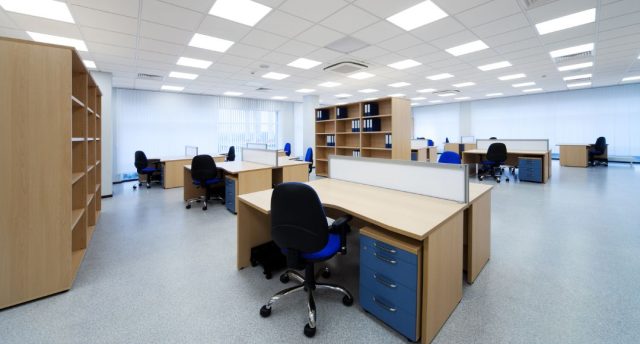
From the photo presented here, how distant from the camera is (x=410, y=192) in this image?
2414 millimetres

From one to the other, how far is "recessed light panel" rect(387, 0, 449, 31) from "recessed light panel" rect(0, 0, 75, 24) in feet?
13.3

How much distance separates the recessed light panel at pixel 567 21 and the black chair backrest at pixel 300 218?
4.67 metres

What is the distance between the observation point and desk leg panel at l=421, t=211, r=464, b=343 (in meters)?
1.55

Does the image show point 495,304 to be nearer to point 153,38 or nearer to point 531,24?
point 531,24

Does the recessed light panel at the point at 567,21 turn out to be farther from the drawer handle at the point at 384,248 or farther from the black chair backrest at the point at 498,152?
the drawer handle at the point at 384,248

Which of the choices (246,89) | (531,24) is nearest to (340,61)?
(531,24)

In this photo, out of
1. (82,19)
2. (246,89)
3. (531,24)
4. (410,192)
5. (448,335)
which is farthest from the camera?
(246,89)

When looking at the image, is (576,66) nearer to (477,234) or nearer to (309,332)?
(477,234)

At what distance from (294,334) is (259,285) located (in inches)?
27.2

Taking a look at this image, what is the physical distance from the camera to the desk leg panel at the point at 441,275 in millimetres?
1554

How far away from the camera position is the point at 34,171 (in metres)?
2.01

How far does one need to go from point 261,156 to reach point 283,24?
244cm

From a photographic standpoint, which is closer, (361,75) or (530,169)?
(530,169)

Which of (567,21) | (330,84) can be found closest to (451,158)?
(567,21)
